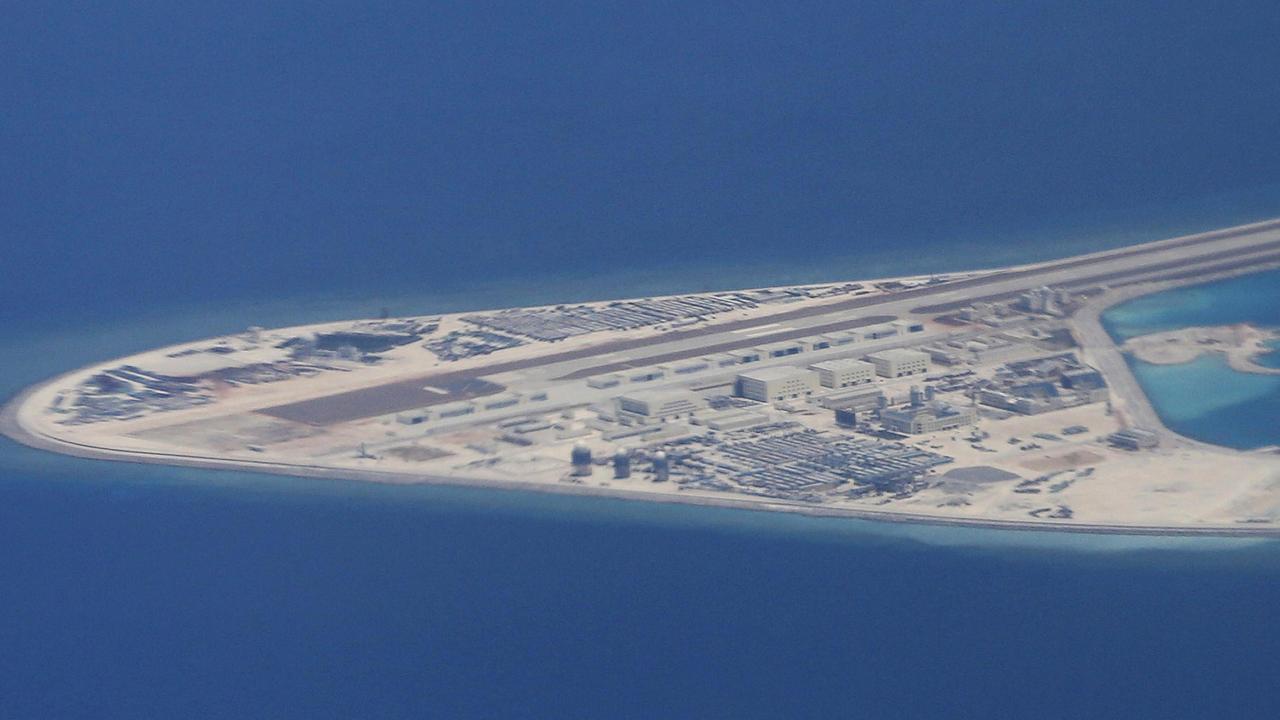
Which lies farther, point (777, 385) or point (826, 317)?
point (826, 317)

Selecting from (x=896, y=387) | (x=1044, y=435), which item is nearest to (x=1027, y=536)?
(x=1044, y=435)

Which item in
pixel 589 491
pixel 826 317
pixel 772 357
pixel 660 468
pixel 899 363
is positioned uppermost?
pixel 826 317

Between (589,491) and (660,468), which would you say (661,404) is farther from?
(589,491)

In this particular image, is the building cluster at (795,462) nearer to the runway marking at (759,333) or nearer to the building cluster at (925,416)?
the building cluster at (925,416)

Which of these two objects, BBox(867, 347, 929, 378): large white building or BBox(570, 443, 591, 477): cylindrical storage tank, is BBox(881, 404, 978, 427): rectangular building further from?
BBox(570, 443, 591, 477): cylindrical storage tank

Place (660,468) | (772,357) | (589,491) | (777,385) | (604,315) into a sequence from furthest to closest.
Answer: (604,315) → (772,357) → (777,385) → (660,468) → (589,491)

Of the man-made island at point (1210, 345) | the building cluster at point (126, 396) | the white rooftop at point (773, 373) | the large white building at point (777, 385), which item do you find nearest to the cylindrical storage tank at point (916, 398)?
the large white building at point (777, 385)

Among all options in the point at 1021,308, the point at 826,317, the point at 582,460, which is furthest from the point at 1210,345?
the point at 582,460
